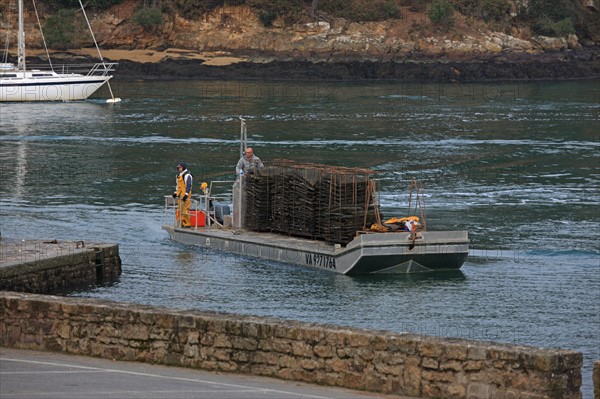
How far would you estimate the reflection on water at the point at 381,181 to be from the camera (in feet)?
85.2

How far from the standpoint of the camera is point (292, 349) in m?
15.0

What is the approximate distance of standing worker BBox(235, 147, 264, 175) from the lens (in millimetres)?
30844

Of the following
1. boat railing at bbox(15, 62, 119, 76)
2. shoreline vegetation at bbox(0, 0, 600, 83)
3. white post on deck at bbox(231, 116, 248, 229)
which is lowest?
white post on deck at bbox(231, 116, 248, 229)

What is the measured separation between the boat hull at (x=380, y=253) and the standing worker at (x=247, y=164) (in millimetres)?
2012

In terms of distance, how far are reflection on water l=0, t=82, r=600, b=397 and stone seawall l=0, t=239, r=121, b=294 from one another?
1.25ft

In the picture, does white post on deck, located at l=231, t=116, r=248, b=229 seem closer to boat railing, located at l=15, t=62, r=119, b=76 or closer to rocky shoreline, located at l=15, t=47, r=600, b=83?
boat railing, located at l=15, t=62, r=119, b=76

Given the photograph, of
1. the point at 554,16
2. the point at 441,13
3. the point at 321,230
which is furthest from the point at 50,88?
the point at 321,230

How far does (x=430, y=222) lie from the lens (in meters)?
35.2

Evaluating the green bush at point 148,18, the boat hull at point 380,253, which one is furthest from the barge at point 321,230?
the green bush at point 148,18

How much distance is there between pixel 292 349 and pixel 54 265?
10.5 meters

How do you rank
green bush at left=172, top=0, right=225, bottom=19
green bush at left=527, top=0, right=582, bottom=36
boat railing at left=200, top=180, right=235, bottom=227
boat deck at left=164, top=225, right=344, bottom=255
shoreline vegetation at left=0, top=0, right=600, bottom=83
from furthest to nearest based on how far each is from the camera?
green bush at left=527, top=0, right=582, bottom=36
green bush at left=172, top=0, right=225, bottom=19
shoreline vegetation at left=0, top=0, right=600, bottom=83
boat railing at left=200, top=180, right=235, bottom=227
boat deck at left=164, top=225, right=344, bottom=255

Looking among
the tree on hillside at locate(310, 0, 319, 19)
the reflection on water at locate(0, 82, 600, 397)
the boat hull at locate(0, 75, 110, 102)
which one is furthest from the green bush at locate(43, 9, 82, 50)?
the boat hull at locate(0, 75, 110, 102)

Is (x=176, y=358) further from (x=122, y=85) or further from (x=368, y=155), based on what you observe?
(x=122, y=85)

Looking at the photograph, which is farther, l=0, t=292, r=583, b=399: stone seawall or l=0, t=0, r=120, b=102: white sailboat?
l=0, t=0, r=120, b=102: white sailboat
